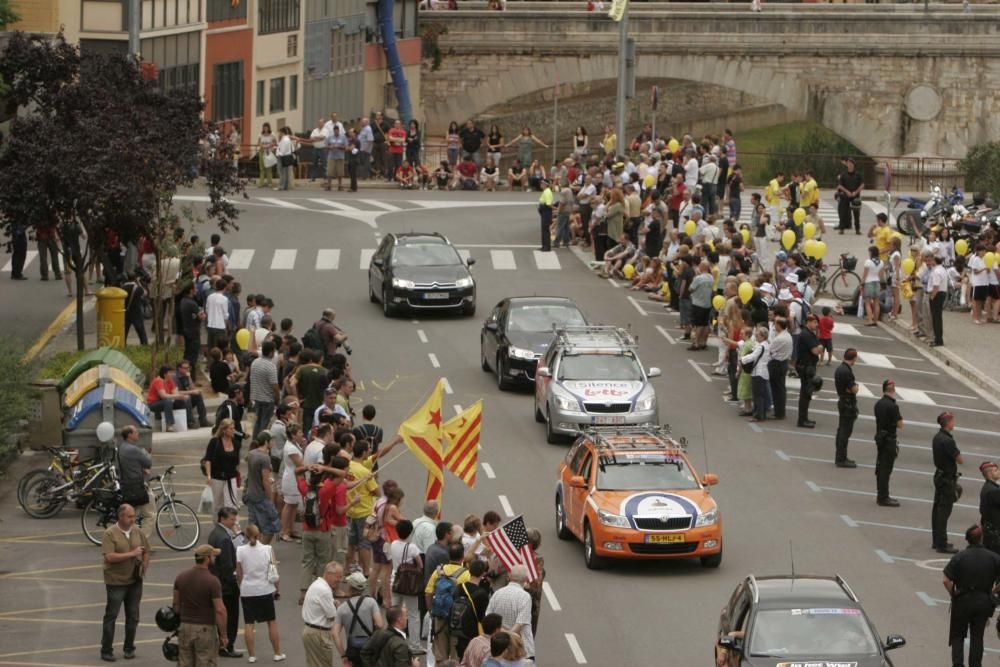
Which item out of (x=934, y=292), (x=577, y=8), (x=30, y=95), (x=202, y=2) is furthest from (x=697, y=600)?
(x=577, y=8)

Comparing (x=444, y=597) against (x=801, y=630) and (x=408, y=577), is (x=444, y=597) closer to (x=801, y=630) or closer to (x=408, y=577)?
(x=408, y=577)

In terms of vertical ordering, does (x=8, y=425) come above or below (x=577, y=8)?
below

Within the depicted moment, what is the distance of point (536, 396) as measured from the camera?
3053 centimetres

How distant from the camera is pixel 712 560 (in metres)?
23.1

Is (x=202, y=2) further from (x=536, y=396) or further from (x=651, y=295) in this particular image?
(x=536, y=396)

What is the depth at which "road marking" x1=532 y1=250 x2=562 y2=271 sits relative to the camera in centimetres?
4319

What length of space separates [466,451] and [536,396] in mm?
7768

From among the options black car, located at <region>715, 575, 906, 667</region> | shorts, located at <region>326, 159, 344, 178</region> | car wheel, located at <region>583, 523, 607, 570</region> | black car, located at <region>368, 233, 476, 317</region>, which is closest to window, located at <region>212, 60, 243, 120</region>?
shorts, located at <region>326, 159, 344, 178</region>

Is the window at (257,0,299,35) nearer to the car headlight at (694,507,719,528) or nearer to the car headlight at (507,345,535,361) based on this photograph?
the car headlight at (507,345,535,361)

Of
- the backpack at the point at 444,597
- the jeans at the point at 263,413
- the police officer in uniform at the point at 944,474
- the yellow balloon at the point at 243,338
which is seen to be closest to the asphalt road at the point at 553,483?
the police officer in uniform at the point at 944,474

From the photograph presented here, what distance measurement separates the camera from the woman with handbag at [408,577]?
19453 millimetres

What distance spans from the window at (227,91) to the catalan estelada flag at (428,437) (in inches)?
1467

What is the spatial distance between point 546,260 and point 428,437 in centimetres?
2209

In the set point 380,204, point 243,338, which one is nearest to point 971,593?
point 243,338
